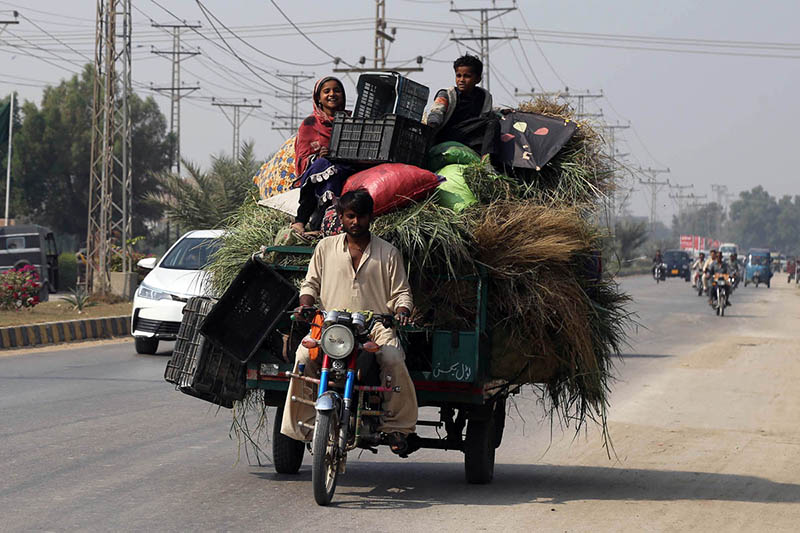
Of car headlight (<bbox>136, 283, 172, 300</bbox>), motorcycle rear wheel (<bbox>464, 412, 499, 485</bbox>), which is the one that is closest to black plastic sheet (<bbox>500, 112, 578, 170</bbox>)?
motorcycle rear wheel (<bbox>464, 412, 499, 485</bbox>)

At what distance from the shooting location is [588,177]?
8.09m

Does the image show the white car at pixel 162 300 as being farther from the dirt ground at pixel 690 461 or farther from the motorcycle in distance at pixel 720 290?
the motorcycle in distance at pixel 720 290

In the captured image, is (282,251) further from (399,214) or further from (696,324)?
(696,324)

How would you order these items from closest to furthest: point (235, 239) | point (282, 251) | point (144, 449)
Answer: point (282, 251) < point (235, 239) < point (144, 449)

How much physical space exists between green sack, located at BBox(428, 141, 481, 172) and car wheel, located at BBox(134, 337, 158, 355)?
→ 10.1 metres

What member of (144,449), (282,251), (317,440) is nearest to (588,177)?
(282,251)

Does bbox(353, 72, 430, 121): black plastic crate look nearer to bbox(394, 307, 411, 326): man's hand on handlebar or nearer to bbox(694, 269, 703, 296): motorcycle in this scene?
bbox(394, 307, 411, 326): man's hand on handlebar

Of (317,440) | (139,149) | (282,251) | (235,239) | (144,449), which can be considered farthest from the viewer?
(139,149)

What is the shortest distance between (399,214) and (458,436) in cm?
158

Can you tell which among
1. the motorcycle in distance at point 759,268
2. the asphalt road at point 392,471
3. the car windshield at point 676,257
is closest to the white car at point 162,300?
the asphalt road at point 392,471

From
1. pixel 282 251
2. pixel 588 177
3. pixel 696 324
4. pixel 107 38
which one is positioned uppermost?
pixel 107 38

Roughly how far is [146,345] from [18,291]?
644 centimetres

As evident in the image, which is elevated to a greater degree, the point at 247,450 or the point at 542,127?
the point at 542,127

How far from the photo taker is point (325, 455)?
6379 mm
